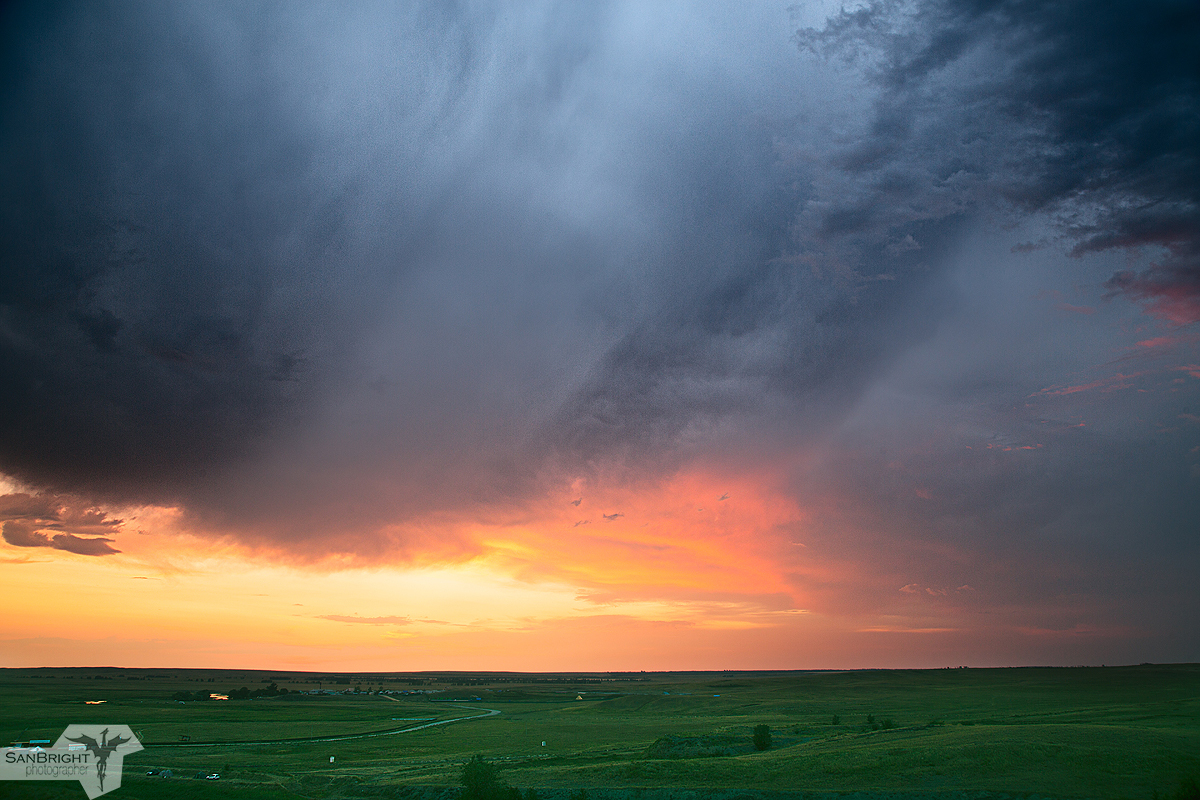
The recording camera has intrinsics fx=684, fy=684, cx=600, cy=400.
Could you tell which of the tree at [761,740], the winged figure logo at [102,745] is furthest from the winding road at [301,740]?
the tree at [761,740]

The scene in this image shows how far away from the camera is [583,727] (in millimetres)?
133625

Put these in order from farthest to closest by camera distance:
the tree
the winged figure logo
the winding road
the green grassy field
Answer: the winding road → the tree → the winged figure logo → the green grassy field

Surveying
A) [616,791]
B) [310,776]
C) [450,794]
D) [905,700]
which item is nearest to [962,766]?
[616,791]

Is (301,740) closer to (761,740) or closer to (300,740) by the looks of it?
(300,740)

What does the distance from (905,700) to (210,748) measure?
152m

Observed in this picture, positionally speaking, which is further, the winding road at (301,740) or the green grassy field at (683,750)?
the winding road at (301,740)

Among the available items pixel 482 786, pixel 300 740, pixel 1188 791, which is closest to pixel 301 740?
pixel 300 740

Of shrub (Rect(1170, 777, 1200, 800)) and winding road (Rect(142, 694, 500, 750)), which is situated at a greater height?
shrub (Rect(1170, 777, 1200, 800))

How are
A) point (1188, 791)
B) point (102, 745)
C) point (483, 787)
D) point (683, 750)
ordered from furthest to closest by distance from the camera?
point (102, 745), point (683, 750), point (483, 787), point (1188, 791)

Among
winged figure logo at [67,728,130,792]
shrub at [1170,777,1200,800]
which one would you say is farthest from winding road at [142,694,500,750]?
shrub at [1170,777,1200,800]

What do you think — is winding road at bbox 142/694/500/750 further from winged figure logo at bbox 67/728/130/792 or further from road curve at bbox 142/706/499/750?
winged figure logo at bbox 67/728/130/792

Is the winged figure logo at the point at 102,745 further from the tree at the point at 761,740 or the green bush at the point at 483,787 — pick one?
the tree at the point at 761,740

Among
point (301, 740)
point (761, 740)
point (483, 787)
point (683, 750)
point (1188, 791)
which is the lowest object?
point (301, 740)

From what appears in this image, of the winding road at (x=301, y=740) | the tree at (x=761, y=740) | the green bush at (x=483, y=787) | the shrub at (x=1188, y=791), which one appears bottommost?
the winding road at (x=301, y=740)
